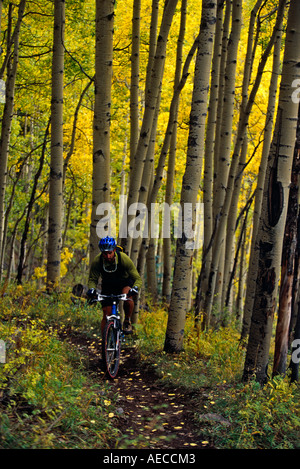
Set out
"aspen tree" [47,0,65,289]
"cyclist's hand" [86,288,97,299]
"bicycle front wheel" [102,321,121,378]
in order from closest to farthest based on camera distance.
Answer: "bicycle front wheel" [102,321,121,378]
"cyclist's hand" [86,288,97,299]
"aspen tree" [47,0,65,289]

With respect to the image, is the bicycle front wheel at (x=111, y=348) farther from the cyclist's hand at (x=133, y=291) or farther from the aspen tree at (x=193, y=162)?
the aspen tree at (x=193, y=162)

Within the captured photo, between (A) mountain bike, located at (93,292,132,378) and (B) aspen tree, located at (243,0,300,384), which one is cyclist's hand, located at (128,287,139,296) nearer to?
(A) mountain bike, located at (93,292,132,378)

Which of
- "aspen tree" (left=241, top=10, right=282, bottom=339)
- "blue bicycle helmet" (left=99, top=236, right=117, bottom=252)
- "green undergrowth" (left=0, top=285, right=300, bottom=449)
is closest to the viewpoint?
"green undergrowth" (left=0, top=285, right=300, bottom=449)

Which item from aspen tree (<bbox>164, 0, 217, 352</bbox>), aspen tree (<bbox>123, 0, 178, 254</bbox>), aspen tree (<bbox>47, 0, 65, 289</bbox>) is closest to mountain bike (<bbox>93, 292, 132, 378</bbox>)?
aspen tree (<bbox>164, 0, 217, 352</bbox>)

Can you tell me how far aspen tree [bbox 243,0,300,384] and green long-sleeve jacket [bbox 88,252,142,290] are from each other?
2.35 metres

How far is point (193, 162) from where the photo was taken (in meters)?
8.48

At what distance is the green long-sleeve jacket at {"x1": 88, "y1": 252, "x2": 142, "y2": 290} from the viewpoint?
834 cm

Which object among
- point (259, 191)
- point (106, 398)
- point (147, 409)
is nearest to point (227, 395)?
point (147, 409)

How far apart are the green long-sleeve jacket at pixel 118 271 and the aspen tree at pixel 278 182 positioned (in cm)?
235

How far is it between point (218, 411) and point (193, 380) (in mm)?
1281

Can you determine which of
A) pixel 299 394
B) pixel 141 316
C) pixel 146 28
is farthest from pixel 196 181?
pixel 146 28

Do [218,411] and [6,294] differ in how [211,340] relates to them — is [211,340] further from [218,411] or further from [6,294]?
[6,294]

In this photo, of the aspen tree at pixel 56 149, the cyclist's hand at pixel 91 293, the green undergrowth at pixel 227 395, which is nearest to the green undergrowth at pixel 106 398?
the green undergrowth at pixel 227 395

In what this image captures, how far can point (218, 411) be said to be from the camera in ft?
20.4
